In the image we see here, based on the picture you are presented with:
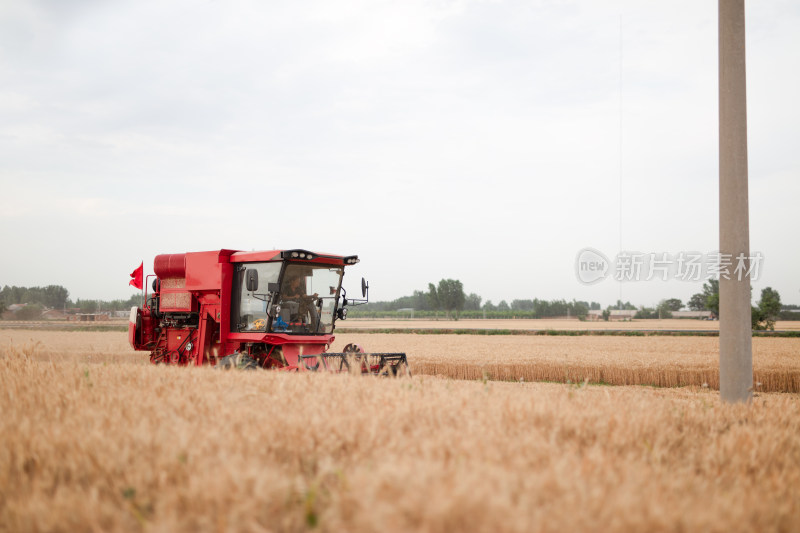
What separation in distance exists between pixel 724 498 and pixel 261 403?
307 centimetres

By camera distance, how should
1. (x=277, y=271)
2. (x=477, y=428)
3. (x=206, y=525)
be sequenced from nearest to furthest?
(x=206, y=525), (x=477, y=428), (x=277, y=271)

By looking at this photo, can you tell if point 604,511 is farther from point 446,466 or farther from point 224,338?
point 224,338

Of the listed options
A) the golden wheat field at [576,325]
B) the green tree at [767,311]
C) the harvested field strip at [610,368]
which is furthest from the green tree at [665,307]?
the harvested field strip at [610,368]

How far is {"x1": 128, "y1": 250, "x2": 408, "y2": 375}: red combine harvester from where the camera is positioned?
1177 cm

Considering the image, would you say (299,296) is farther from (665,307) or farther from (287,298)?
(665,307)

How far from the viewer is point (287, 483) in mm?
2729

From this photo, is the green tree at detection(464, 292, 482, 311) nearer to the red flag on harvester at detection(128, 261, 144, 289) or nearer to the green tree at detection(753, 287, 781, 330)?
the green tree at detection(753, 287, 781, 330)

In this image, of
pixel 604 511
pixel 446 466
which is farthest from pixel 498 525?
pixel 446 466

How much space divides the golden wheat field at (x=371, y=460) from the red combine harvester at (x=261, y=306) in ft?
20.9

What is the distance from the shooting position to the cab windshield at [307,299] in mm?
11992

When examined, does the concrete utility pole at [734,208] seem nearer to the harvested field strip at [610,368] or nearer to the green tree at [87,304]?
the harvested field strip at [610,368]

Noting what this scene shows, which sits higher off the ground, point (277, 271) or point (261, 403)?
point (277, 271)

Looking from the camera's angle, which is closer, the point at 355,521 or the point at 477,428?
the point at 355,521

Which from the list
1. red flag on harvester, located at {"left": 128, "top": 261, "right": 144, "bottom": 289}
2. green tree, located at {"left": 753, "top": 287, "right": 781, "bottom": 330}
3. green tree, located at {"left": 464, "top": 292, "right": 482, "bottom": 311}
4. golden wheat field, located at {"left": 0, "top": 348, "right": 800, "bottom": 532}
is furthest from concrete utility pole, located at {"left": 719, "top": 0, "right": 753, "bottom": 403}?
green tree, located at {"left": 464, "top": 292, "right": 482, "bottom": 311}
